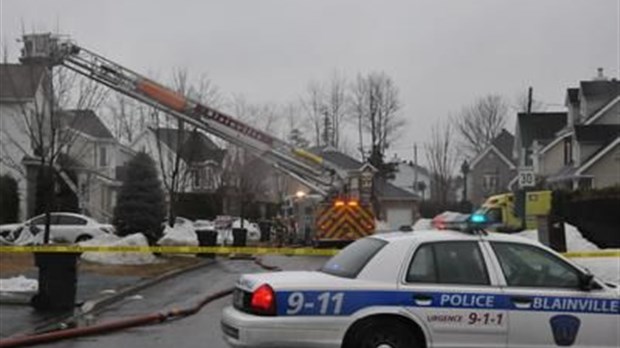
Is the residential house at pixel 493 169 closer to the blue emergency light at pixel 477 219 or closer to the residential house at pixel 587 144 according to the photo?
the residential house at pixel 587 144

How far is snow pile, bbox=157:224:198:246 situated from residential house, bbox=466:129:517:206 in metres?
45.9

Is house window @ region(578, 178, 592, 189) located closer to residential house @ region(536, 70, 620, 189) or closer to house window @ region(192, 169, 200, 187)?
residential house @ region(536, 70, 620, 189)

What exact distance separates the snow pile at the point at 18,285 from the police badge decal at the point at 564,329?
11.0 meters

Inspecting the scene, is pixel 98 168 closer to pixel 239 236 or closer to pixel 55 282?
pixel 239 236

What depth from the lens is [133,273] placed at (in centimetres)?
2384

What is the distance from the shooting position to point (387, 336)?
906cm

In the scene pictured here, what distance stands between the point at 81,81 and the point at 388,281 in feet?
82.0

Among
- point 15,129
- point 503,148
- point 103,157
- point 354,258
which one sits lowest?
point 354,258

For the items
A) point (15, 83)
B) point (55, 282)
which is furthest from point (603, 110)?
point (55, 282)

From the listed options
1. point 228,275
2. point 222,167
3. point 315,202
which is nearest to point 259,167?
point 222,167

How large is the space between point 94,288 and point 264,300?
1152 cm

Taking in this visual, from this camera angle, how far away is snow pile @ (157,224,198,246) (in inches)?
1384

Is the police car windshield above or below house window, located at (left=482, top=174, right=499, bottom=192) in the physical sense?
below

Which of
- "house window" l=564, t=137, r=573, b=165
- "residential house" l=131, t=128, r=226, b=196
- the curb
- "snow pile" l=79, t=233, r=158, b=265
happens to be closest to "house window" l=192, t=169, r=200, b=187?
"residential house" l=131, t=128, r=226, b=196
